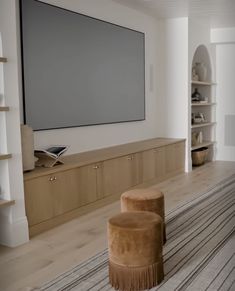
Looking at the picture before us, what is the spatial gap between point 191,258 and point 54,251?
107cm

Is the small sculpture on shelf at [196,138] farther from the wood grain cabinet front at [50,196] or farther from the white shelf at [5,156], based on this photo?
the white shelf at [5,156]

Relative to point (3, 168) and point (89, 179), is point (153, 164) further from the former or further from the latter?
point (3, 168)

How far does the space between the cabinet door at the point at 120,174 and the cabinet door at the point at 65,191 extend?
0.52 meters

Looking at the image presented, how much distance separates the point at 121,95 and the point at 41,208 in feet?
7.59

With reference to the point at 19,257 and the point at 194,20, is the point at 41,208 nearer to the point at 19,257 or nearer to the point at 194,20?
the point at 19,257

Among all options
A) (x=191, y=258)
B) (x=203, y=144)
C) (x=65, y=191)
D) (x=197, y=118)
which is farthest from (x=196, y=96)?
(x=191, y=258)

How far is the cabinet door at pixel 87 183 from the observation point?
154 inches

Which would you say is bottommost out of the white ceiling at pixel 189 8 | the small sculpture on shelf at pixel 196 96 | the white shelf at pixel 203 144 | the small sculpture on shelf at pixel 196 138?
the white shelf at pixel 203 144

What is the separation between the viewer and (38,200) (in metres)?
3.41

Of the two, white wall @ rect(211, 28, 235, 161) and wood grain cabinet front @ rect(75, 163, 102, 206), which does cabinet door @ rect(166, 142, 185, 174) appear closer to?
white wall @ rect(211, 28, 235, 161)

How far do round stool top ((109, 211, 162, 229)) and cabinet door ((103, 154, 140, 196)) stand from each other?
172cm

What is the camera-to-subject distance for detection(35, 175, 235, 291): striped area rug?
8.13 ft

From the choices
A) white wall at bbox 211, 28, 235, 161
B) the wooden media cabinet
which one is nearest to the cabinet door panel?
the wooden media cabinet

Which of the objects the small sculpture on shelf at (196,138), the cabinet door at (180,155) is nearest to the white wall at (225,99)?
the small sculpture on shelf at (196,138)
